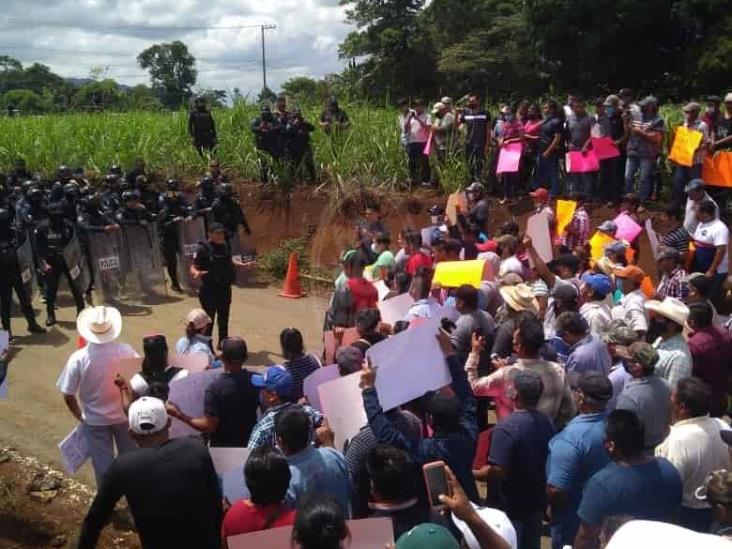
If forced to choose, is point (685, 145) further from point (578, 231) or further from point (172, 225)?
point (172, 225)

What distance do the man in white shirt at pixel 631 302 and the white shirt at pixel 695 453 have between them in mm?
1732

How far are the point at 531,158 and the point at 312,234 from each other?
460cm

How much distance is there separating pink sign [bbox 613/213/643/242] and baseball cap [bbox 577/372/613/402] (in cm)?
452

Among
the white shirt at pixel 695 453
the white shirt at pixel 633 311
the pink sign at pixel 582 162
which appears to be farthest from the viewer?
the pink sign at pixel 582 162

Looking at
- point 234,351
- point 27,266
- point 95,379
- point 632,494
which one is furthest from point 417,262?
point 27,266

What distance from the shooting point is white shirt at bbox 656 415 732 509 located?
3904 millimetres

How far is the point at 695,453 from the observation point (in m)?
3.90

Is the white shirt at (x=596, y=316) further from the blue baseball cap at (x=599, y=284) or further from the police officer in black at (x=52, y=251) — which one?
the police officer in black at (x=52, y=251)

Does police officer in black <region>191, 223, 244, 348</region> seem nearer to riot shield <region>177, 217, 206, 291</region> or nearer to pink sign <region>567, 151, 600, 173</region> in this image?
riot shield <region>177, 217, 206, 291</region>

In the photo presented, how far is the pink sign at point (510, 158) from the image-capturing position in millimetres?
12422

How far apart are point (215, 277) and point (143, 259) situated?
365cm

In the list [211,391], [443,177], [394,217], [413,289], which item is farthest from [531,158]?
[211,391]

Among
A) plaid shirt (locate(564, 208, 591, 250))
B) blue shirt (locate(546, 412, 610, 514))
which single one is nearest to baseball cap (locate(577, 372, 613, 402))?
blue shirt (locate(546, 412, 610, 514))

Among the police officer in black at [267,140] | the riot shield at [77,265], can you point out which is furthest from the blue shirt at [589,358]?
the police officer in black at [267,140]
